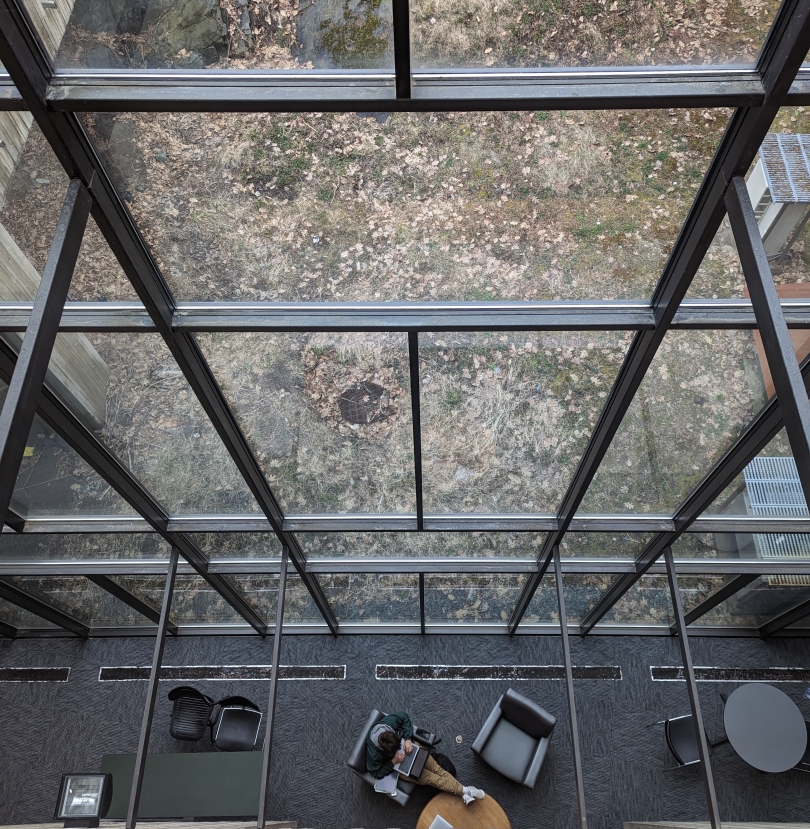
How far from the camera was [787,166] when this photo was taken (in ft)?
7.68

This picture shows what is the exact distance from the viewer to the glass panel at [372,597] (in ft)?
20.5

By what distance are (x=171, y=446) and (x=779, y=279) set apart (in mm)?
3188

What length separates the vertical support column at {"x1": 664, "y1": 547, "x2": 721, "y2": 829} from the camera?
4.83 m

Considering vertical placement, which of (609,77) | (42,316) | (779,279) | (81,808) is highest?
(609,77)

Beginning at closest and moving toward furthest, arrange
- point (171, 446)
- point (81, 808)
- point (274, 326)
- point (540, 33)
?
point (540, 33)
point (274, 326)
point (171, 446)
point (81, 808)

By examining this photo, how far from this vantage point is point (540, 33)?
2.18 metres

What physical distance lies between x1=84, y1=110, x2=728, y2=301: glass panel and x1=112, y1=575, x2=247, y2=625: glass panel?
400 centimetres

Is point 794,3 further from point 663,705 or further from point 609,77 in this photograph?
point 663,705

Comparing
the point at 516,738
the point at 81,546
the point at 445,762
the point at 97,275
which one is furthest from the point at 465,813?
the point at 97,275

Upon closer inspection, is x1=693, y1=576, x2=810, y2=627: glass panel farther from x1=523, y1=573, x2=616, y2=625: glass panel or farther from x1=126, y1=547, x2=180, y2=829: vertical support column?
x1=126, y1=547, x2=180, y2=829: vertical support column

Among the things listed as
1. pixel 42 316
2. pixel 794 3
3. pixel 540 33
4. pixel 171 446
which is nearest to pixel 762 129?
pixel 794 3

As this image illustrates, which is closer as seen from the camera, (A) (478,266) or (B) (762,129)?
(B) (762,129)

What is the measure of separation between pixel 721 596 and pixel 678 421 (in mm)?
3480

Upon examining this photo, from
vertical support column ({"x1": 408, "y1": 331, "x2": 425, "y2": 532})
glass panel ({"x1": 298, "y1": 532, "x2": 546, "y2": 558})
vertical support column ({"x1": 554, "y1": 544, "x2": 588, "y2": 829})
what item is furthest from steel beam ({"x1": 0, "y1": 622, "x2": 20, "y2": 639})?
vertical support column ({"x1": 554, "y1": 544, "x2": 588, "y2": 829})
